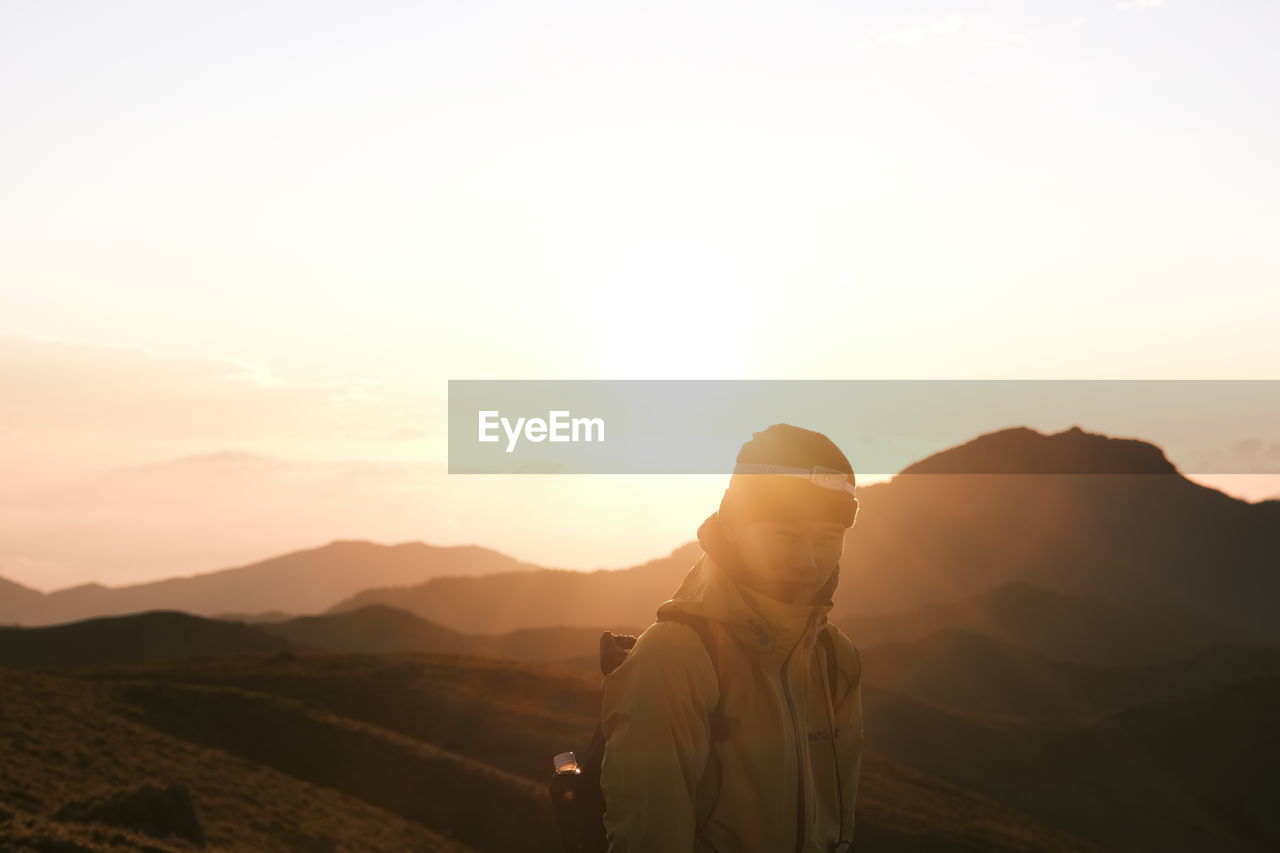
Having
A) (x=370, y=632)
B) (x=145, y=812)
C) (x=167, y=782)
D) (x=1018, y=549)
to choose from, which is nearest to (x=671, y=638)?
(x=145, y=812)

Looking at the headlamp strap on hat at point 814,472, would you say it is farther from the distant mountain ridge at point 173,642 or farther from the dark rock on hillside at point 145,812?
the distant mountain ridge at point 173,642

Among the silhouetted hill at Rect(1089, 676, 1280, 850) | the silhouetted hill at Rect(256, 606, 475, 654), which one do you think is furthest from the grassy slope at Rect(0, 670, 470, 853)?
the silhouetted hill at Rect(256, 606, 475, 654)

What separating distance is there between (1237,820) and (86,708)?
183 ft

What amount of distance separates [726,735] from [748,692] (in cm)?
15

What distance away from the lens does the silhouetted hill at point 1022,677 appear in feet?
275

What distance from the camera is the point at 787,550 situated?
340cm

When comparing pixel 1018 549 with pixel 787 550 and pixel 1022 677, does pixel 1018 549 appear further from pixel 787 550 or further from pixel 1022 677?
pixel 787 550

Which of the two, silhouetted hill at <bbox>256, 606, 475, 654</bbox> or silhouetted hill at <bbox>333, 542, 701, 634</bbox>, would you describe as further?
silhouetted hill at <bbox>333, 542, 701, 634</bbox>

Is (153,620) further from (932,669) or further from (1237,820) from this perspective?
(1237,820)

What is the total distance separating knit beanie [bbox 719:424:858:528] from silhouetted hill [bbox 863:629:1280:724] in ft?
265

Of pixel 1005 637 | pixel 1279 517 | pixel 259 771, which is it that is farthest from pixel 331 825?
pixel 1279 517

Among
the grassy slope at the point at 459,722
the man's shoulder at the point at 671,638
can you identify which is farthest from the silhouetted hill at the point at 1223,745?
the man's shoulder at the point at 671,638

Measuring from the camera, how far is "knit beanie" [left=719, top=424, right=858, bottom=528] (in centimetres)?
344

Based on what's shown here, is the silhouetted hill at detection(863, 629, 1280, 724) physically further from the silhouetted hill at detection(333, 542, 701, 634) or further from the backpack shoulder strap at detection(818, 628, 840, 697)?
the backpack shoulder strap at detection(818, 628, 840, 697)
